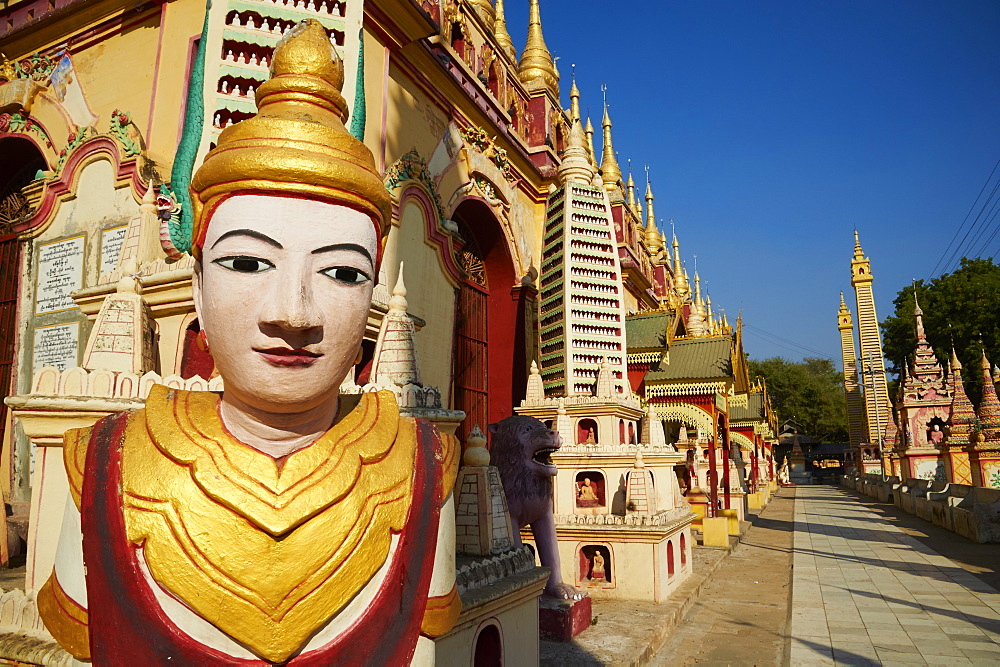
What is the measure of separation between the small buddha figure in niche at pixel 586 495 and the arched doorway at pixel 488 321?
126 inches

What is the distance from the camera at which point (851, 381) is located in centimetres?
5150

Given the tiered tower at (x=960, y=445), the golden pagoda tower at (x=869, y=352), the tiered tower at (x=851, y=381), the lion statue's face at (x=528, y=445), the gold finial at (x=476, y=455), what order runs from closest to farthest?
1. the gold finial at (x=476, y=455)
2. the lion statue's face at (x=528, y=445)
3. the tiered tower at (x=960, y=445)
4. the golden pagoda tower at (x=869, y=352)
5. the tiered tower at (x=851, y=381)

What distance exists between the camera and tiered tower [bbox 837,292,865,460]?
163ft

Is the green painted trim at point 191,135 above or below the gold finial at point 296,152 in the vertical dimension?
above

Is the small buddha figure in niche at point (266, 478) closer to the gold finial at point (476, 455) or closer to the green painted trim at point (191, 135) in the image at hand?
the gold finial at point (476, 455)

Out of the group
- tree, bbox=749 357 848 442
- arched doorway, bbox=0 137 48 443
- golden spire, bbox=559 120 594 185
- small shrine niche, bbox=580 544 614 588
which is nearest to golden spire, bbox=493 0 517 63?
golden spire, bbox=559 120 594 185

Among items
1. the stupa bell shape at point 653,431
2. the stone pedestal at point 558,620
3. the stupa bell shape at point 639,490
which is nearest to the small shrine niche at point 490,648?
the stone pedestal at point 558,620

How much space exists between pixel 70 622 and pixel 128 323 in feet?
7.29

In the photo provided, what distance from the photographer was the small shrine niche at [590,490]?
381 inches

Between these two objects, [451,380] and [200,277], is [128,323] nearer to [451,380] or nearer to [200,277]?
[200,277]

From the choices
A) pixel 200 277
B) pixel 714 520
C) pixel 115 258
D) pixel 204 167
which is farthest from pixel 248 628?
pixel 714 520

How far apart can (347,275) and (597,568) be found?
821 centimetres

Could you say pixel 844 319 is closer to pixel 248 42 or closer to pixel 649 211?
pixel 649 211

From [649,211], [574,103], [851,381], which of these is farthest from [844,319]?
[574,103]
